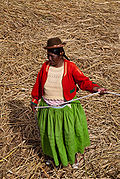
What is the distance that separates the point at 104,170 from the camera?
10.5ft

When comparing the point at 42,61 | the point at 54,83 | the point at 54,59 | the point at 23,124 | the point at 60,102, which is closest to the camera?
the point at 54,59

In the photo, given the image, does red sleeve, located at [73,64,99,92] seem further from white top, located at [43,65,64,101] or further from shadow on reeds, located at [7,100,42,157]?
shadow on reeds, located at [7,100,42,157]

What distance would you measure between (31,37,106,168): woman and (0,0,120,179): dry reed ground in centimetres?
53

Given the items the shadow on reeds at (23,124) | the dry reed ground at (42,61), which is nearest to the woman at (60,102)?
the dry reed ground at (42,61)

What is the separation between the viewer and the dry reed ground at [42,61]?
3.38 m

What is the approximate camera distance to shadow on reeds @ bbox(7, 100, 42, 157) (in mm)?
3799

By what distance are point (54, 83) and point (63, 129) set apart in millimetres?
600

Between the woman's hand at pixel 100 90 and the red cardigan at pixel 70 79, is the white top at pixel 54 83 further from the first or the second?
the woman's hand at pixel 100 90

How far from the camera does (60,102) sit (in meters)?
2.72

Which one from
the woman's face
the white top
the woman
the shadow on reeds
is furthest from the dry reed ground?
the woman's face

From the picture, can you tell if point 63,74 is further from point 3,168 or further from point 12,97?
point 12,97

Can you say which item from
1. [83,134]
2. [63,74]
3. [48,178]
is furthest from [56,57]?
[48,178]

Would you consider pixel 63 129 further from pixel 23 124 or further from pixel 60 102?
pixel 23 124

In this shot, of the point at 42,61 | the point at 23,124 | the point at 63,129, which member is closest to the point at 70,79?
the point at 63,129
